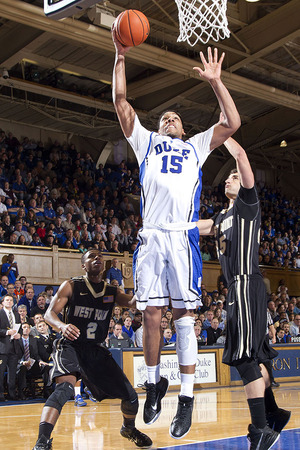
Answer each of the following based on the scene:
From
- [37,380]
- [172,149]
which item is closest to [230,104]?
[172,149]

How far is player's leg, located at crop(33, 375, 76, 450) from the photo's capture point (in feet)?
18.1

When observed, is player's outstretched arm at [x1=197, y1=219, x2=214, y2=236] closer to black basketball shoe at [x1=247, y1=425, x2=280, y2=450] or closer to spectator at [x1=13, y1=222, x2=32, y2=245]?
black basketball shoe at [x1=247, y1=425, x2=280, y2=450]

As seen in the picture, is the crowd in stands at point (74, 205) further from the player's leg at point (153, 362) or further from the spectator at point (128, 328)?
the player's leg at point (153, 362)

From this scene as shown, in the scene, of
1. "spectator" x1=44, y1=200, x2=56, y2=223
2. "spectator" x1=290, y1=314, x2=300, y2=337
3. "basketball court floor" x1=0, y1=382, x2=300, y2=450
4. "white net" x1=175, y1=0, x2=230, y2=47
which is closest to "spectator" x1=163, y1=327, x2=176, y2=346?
"basketball court floor" x1=0, y1=382, x2=300, y2=450

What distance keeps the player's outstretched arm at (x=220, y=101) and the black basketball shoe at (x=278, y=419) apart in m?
2.64

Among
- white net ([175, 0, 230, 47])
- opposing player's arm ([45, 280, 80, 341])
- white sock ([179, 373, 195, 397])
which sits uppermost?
white net ([175, 0, 230, 47])

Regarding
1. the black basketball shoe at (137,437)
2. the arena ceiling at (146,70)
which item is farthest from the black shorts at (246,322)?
the arena ceiling at (146,70)

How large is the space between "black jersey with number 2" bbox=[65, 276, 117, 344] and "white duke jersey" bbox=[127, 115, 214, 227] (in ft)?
6.63

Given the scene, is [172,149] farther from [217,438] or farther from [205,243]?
[205,243]

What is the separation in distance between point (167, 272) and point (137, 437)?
2547 millimetres

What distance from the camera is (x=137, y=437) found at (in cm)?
625

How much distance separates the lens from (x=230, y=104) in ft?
15.7

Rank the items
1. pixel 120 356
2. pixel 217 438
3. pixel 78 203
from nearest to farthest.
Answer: pixel 217 438 < pixel 120 356 < pixel 78 203

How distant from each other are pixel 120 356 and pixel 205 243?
1041 centimetres
